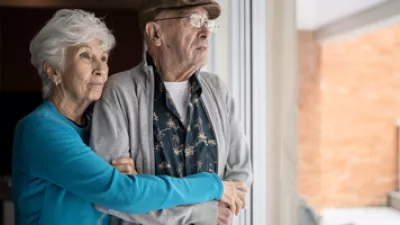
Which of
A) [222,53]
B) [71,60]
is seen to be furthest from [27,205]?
[222,53]

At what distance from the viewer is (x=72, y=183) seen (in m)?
1.09

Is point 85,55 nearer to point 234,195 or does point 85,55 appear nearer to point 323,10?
point 234,195

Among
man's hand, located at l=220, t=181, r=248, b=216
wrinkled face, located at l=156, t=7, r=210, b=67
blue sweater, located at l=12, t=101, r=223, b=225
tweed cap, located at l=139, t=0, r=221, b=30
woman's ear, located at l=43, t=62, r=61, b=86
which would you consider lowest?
Result: man's hand, located at l=220, t=181, r=248, b=216

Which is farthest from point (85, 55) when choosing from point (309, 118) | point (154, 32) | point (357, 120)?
point (357, 120)

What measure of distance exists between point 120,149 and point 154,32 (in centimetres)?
32

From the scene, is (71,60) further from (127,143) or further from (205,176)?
(205,176)

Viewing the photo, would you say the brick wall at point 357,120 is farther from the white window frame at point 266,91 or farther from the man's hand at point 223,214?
the man's hand at point 223,214

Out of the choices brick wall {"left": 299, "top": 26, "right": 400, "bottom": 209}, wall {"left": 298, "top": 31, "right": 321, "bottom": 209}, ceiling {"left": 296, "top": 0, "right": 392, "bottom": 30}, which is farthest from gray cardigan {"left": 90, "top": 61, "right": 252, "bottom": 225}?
brick wall {"left": 299, "top": 26, "right": 400, "bottom": 209}

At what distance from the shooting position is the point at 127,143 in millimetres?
1165

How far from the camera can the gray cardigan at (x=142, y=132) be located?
44.8 inches

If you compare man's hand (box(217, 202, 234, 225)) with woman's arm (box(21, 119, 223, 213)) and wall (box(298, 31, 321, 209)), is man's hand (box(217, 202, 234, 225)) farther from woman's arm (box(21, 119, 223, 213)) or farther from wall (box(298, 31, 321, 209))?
wall (box(298, 31, 321, 209))

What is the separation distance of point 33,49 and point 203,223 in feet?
2.15

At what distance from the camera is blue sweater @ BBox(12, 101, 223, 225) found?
108 cm

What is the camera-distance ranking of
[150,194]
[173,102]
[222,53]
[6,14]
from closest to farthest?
[150,194]
[173,102]
[222,53]
[6,14]
